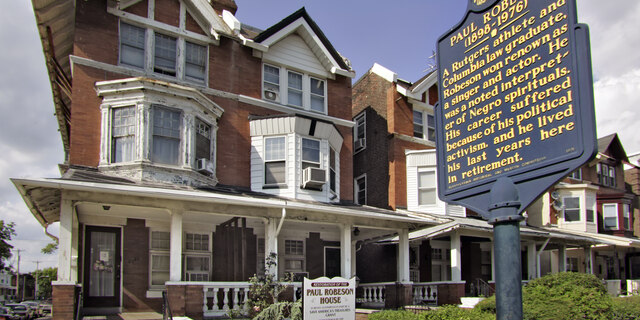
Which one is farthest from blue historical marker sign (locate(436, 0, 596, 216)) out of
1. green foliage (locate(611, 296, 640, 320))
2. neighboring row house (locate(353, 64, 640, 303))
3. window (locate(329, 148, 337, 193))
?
neighboring row house (locate(353, 64, 640, 303))

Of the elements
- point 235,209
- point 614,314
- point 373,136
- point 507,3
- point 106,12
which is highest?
point 106,12

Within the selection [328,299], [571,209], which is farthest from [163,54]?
[571,209]

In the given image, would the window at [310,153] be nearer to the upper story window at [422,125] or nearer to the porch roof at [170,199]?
the porch roof at [170,199]

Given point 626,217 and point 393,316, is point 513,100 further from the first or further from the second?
point 626,217

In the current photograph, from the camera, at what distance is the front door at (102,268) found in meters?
15.6

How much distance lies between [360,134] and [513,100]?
69.6 feet

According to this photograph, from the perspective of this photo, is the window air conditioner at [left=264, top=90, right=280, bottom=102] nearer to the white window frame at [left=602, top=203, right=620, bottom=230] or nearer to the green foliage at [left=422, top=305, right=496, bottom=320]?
the green foliage at [left=422, top=305, right=496, bottom=320]

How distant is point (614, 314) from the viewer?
14.6 m

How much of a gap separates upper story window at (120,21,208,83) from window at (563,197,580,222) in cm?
2372

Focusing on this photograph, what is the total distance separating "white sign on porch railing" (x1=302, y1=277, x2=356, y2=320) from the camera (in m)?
10.3

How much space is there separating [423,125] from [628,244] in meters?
14.2

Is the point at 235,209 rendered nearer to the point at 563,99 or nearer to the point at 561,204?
the point at 563,99

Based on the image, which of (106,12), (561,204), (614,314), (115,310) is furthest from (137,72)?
(561,204)

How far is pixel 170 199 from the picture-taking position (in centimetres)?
1435
